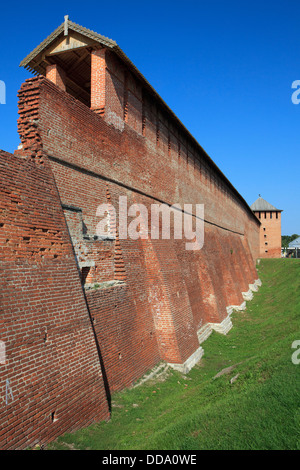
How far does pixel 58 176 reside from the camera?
18.5ft

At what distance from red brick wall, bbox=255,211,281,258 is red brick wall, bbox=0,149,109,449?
49351mm

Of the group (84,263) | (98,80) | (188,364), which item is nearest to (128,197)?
(84,263)

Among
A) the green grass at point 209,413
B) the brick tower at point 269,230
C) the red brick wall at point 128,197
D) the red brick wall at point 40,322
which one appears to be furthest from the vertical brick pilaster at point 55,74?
the brick tower at point 269,230

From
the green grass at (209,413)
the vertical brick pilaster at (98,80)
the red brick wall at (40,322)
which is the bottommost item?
the green grass at (209,413)

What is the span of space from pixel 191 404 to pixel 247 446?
2382 millimetres

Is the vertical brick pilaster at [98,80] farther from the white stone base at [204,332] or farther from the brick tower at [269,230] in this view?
the brick tower at [269,230]

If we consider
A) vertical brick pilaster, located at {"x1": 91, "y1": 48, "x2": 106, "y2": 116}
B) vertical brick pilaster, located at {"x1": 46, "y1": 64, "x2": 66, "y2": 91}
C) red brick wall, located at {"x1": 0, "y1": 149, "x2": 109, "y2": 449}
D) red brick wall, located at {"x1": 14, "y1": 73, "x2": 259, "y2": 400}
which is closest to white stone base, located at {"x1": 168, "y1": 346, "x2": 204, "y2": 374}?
red brick wall, located at {"x1": 14, "y1": 73, "x2": 259, "y2": 400}

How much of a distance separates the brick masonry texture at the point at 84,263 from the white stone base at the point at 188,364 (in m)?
0.14

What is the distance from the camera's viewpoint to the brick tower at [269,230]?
49.8 m

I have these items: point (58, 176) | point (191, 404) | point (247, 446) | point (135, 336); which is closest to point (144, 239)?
point (135, 336)

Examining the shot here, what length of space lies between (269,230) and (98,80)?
48.1 m

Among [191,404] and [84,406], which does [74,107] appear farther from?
[191,404]

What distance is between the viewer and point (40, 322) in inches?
168

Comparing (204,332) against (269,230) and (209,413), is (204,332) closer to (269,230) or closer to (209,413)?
(209,413)
